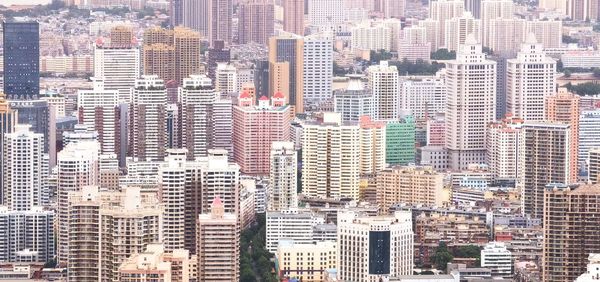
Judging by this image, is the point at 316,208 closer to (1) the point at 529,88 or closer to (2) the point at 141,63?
(1) the point at 529,88

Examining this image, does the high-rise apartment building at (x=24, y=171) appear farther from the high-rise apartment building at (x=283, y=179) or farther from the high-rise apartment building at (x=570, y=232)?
the high-rise apartment building at (x=570, y=232)

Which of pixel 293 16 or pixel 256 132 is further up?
pixel 293 16

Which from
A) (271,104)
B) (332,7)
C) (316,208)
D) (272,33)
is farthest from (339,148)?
(332,7)

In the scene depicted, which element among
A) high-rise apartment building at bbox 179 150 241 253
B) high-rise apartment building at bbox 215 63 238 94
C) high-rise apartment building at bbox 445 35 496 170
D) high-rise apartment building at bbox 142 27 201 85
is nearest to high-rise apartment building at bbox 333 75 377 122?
high-rise apartment building at bbox 445 35 496 170

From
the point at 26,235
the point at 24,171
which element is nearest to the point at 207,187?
the point at 26,235

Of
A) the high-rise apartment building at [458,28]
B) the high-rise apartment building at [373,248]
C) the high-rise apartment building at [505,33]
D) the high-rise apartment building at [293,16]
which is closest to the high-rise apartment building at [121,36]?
the high-rise apartment building at [505,33]

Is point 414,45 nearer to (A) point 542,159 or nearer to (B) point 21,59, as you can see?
(B) point 21,59
